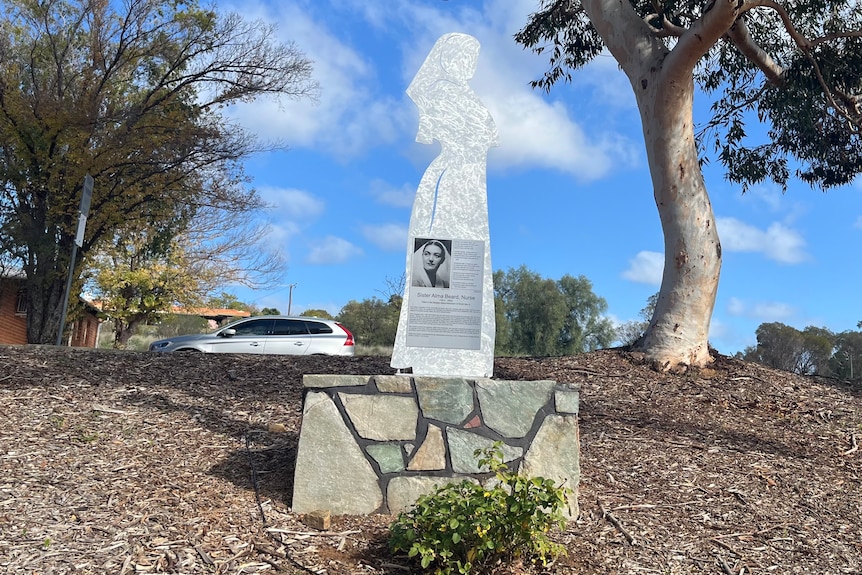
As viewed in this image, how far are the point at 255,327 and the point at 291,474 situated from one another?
10465 mm

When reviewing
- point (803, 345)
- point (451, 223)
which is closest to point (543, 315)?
point (803, 345)

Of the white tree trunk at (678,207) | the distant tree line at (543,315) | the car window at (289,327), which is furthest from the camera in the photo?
the distant tree line at (543,315)

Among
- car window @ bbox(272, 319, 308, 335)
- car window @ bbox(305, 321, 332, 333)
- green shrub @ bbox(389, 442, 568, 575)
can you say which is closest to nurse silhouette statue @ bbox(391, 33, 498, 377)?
green shrub @ bbox(389, 442, 568, 575)

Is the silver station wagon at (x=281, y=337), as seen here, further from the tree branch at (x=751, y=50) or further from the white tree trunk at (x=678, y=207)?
the tree branch at (x=751, y=50)

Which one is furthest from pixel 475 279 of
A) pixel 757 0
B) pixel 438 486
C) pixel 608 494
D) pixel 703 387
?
pixel 757 0

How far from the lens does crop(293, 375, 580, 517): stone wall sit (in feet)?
17.1

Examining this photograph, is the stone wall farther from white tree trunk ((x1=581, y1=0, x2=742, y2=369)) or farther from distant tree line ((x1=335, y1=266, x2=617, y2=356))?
distant tree line ((x1=335, y1=266, x2=617, y2=356))

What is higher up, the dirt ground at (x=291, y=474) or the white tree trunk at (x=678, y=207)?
the white tree trunk at (x=678, y=207)

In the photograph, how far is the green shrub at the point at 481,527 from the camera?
421cm

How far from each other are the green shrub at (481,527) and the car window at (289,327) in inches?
460

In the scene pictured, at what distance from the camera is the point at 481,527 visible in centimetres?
420

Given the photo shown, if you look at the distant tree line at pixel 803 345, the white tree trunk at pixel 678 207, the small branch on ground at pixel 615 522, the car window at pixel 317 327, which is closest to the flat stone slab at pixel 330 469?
the small branch on ground at pixel 615 522

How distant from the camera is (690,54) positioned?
30.2 ft

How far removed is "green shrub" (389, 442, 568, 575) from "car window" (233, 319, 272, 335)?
11.7 metres
